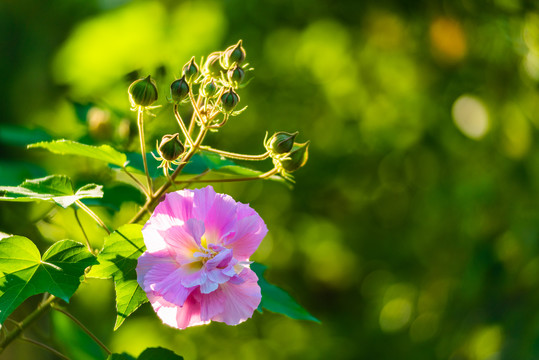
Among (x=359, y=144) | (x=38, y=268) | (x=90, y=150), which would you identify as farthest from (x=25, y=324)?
(x=359, y=144)

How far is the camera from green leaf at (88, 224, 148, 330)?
71 cm

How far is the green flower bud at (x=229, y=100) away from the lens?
2.47 ft

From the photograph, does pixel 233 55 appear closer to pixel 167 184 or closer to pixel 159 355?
pixel 167 184

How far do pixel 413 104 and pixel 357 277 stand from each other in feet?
3.31

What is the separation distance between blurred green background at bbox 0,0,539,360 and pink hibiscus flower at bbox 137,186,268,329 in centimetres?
115

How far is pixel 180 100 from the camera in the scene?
750mm

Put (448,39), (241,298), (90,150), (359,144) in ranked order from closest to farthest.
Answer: (241,298) → (90,150) → (448,39) → (359,144)

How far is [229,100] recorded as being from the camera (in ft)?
2.47

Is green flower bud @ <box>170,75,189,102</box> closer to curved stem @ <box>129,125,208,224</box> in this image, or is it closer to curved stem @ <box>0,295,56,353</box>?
curved stem @ <box>129,125,208,224</box>

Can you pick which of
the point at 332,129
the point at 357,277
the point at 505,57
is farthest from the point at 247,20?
the point at 357,277

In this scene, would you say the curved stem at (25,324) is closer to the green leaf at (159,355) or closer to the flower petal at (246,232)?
the green leaf at (159,355)

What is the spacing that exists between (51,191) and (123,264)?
165mm

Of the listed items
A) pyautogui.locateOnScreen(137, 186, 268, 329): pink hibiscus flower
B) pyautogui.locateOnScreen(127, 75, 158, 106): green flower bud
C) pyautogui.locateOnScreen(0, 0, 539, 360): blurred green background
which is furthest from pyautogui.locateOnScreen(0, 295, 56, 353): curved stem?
pyautogui.locateOnScreen(0, 0, 539, 360): blurred green background

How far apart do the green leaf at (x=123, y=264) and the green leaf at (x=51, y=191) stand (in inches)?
2.4
